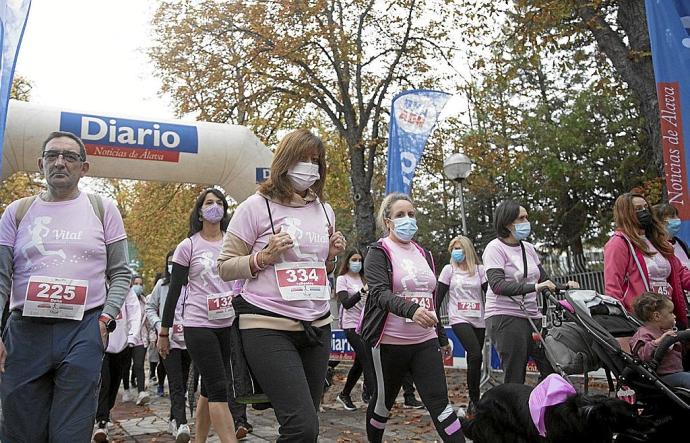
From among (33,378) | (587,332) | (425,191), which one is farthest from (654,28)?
(425,191)

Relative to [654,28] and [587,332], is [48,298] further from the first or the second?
[654,28]

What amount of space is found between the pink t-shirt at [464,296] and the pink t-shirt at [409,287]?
314cm

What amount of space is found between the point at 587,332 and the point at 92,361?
9.83ft

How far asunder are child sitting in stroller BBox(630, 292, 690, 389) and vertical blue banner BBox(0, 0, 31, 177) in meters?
5.40

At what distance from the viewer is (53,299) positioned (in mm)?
3578

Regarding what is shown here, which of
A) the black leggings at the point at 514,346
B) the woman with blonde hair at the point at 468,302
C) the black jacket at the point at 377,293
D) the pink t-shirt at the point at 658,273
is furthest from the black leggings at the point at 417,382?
the woman with blonde hair at the point at 468,302

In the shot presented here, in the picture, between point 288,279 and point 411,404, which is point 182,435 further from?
point 411,404

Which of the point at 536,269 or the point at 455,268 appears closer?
the point at 536,269

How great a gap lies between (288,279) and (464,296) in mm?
5203

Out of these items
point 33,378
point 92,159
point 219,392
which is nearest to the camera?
point 33,378

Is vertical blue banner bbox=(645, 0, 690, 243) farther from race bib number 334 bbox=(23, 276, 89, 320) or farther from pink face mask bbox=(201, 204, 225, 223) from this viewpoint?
race bib number 334 bbox=(23, 276, 89, 320)

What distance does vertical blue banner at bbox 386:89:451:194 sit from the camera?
12875 millimetres

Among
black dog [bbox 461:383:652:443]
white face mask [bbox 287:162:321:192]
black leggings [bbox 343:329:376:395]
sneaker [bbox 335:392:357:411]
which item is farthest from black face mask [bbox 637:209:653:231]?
sneaker [bbox 335:392:357:411]

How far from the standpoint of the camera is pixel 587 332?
445cm
